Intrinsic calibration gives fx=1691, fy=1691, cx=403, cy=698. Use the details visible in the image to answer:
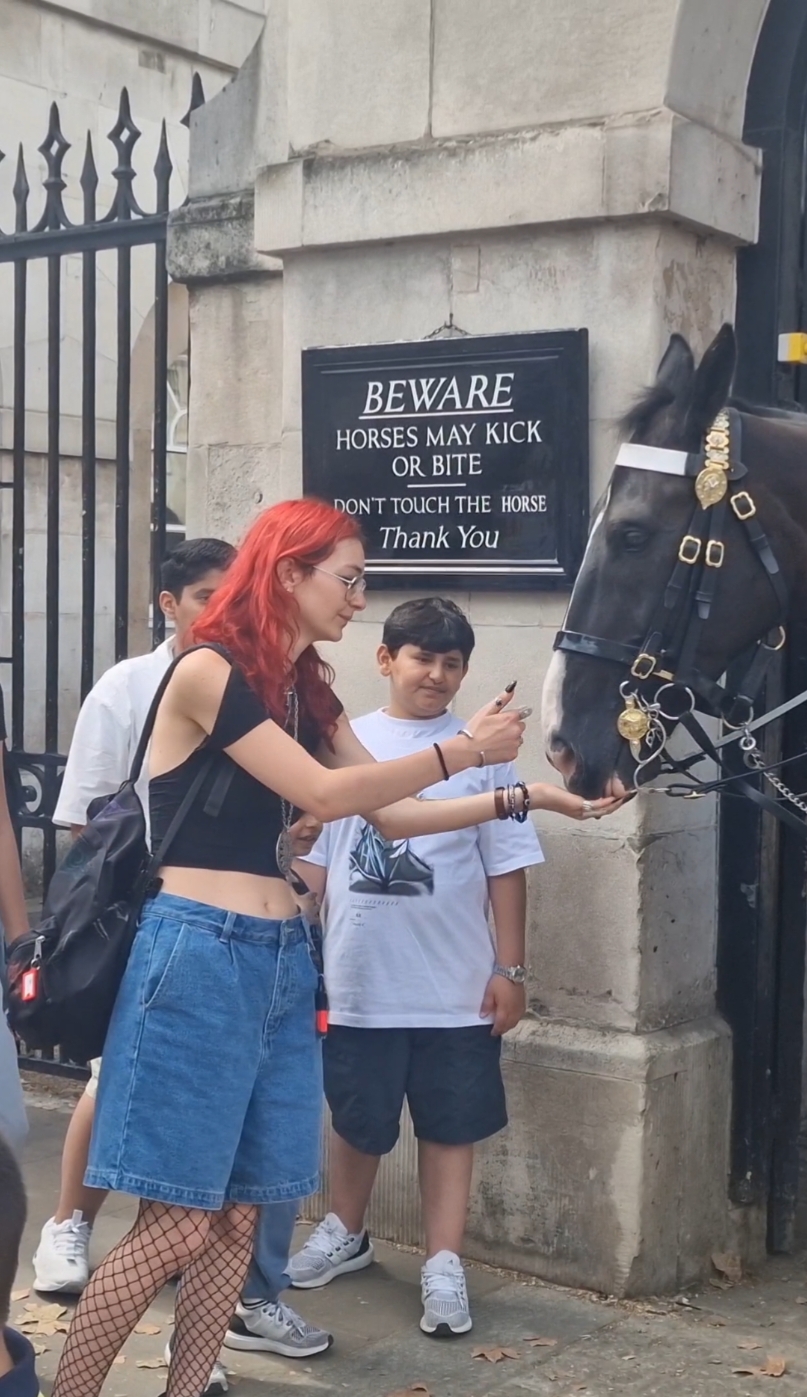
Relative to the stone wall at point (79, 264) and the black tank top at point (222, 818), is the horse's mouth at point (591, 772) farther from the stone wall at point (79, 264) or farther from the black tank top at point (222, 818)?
the stone wall at point (79, 264)

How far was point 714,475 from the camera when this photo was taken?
337 cm

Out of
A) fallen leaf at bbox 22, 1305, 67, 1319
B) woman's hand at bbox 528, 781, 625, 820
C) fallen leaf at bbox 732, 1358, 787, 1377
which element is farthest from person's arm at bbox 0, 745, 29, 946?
fallen leaf at bbox 732, 1358, 787, 1377

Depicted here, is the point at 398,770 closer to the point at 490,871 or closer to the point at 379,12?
the point at 490,871

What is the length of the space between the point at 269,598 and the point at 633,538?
76 centimetres

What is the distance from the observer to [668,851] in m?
4.41

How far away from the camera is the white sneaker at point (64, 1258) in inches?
167

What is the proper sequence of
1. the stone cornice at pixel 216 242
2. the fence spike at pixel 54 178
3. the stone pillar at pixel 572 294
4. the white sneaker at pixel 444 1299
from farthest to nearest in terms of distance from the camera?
the fence spike at pixel 54 178, the stone cornice at pixel 216 242, the stone pillar at pixel 572 294, the white sneaker at pixel 444 1299

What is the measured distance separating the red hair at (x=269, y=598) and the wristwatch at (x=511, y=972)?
1.18 metres

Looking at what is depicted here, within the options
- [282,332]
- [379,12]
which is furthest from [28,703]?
[379,12]

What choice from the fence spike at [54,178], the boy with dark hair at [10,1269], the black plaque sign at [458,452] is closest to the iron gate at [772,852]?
the black plaque sign at [458,452]

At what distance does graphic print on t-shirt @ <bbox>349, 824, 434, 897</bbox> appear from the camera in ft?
13.6

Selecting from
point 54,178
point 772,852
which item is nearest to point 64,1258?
point 772,852

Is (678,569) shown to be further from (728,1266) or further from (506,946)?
(728,1266)

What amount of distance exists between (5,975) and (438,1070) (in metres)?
1.11
